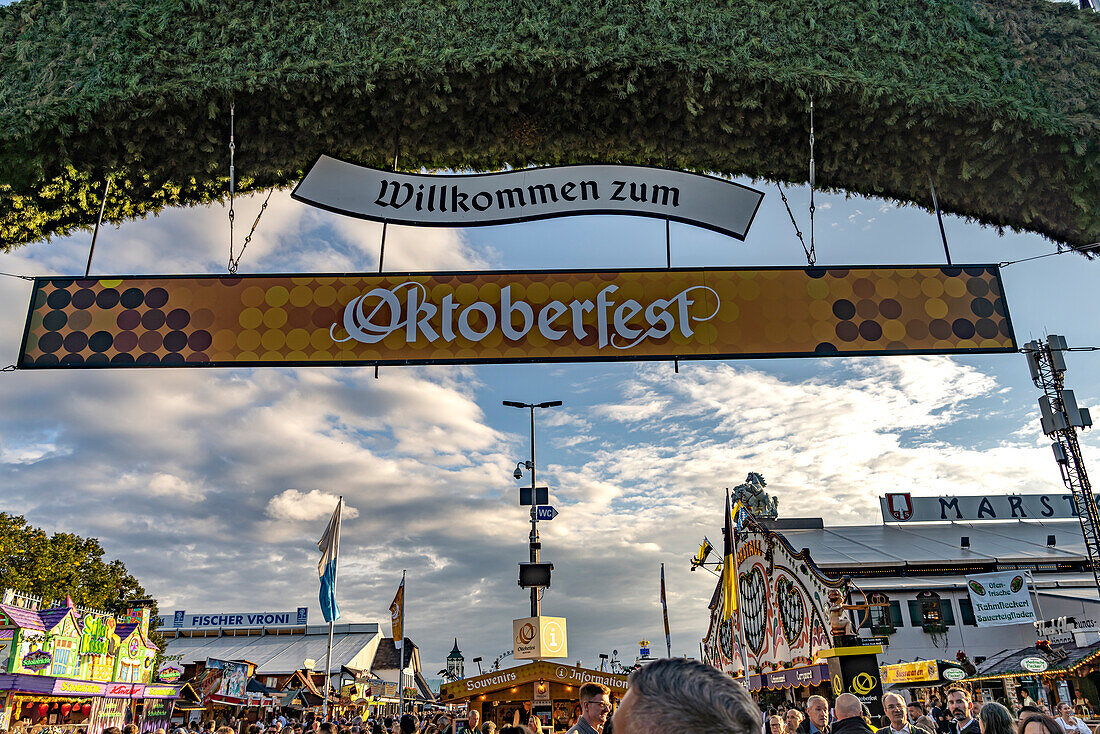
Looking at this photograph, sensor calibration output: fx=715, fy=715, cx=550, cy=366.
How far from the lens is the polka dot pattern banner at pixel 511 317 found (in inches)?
215

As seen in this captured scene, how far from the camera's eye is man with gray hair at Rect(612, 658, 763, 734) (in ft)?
4.28

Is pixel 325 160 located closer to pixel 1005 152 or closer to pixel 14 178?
pixel 14 178

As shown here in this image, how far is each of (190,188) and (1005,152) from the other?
6.89m

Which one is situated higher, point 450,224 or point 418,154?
point 418,154

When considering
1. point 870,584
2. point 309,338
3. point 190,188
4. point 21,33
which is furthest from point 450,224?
point 870,584

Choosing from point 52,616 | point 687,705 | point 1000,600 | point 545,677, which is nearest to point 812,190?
point 687,705

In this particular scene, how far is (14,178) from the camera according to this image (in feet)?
18.9

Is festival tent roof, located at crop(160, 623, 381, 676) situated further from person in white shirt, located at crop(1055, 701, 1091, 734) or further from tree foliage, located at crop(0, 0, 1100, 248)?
tree foliage, located at crop(0, 0, 1100, 248)

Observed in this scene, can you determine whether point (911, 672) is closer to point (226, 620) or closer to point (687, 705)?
point (687, 705)

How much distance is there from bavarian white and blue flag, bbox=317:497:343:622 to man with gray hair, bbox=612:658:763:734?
48.4 ft

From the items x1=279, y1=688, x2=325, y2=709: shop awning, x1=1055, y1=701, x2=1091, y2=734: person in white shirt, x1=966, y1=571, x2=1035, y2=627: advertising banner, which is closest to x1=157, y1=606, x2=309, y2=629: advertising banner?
x1=279, y1=688, x2=325, y2=709: shop awning

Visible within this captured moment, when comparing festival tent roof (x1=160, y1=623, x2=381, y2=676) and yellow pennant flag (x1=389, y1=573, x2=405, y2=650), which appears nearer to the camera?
yellow pennant flag (x1=389, y1=573, x2=405, y2=650)

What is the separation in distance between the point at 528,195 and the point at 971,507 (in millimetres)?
37017

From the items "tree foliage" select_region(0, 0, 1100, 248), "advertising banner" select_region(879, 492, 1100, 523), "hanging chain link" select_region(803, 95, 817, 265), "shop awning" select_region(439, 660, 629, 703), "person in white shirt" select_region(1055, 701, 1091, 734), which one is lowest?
"person in white shirt" select_region(1055, 701, 1091, 734)
